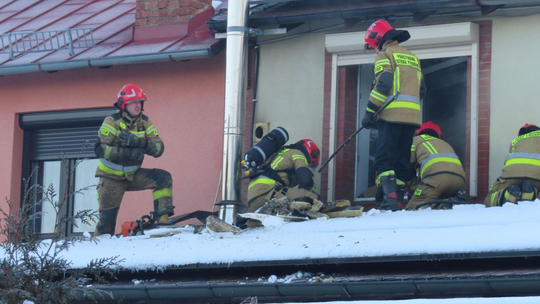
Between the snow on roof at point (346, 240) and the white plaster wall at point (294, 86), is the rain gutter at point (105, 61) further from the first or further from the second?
the snow on roof at point (346, 240)

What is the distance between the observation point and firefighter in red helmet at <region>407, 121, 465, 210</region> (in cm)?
923

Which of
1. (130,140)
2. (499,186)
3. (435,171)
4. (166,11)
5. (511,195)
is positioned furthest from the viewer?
(166,11)

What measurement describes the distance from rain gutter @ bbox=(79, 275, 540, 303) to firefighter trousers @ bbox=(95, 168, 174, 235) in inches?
102

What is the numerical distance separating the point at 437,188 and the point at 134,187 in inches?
122

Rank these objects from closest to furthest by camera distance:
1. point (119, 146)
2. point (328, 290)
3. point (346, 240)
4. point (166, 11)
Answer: point (328, 290) < point (346, 240) < point (119, 146) < point (166, 11)

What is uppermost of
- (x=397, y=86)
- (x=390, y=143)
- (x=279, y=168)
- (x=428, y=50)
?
(x=428, y=50)

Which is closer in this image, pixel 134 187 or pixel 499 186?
pixel 499 186

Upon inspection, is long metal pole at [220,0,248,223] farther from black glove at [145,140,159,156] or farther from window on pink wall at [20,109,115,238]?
window on pink wall at [20,109,115,238]

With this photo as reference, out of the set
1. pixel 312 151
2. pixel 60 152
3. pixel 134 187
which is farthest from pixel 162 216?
pixel 60 152

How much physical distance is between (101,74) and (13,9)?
109 inches

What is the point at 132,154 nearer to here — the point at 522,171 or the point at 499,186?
the point at 499,186

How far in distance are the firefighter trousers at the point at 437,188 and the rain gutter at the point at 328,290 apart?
9.55 feet

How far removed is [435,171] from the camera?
927 cm

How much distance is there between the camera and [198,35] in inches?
435
